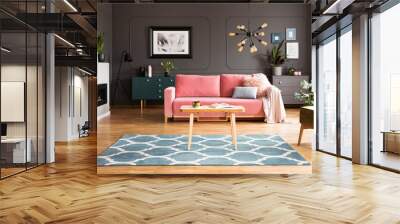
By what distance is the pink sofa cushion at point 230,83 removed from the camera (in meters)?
3.83

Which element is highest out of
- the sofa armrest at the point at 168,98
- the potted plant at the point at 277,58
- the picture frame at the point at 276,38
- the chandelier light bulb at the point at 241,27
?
the chandelier light bulb at the point at 241,27

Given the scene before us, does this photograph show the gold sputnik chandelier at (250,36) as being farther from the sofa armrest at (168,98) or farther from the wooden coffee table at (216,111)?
the sofa armrest at (168,98)

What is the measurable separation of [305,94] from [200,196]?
131cm

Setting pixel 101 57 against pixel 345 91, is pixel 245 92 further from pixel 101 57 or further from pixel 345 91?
pixel 345 91

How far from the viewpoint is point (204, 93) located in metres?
3.88

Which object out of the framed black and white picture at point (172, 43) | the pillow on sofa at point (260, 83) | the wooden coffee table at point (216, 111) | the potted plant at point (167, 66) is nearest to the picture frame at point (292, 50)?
the pillow on sofa at point (260, 83)

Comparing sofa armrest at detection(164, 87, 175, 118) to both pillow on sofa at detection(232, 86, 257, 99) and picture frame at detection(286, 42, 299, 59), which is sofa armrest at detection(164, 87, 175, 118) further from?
picture frame at detection(286, 42, 299, 59)

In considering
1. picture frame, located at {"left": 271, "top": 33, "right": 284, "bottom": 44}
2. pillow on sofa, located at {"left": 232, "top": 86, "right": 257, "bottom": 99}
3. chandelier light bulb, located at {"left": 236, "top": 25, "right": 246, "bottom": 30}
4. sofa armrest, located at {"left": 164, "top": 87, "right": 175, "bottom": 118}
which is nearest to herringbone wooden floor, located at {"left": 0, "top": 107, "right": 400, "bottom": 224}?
sofa armrest, located at {"left": 164, "top": 87, "right": 175, "bottom": 118}

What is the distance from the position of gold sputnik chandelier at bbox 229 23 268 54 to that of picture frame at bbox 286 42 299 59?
0.20 m

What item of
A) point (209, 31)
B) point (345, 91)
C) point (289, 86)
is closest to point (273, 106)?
point (289, 86)

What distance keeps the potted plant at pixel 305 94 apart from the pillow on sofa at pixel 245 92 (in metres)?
0.37

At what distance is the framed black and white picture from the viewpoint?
A: 3.87 metres

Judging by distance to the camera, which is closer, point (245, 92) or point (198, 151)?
point (245, 92)

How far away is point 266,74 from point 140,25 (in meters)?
1.20
